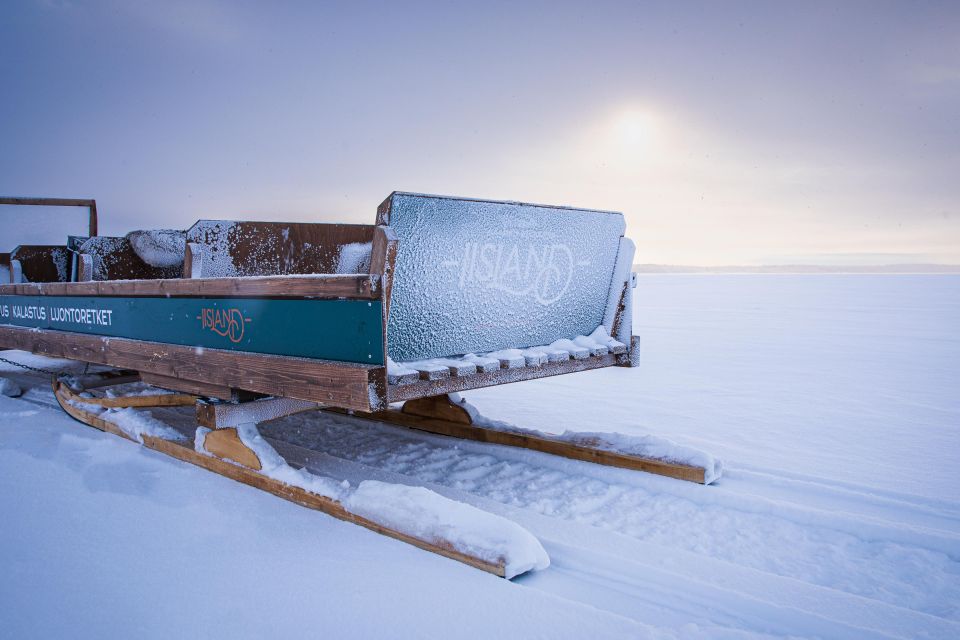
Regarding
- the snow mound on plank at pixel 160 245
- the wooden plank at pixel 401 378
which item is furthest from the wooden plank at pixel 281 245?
the wooden plank at pixel 401 378

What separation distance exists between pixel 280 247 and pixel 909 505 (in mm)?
4742

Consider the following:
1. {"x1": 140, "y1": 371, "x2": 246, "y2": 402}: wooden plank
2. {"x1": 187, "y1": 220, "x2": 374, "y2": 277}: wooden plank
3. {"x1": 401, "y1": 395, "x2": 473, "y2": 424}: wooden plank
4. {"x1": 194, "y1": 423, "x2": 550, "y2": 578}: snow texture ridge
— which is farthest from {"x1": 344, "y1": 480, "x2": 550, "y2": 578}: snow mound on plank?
{"x1": 187, "y1": 220, "x2": 374, "y2": 277}: wooden plank

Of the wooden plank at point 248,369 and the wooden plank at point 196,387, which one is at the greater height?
the wooden plank at point 248,369

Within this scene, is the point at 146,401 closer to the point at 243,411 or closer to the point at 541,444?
the point at 243,411

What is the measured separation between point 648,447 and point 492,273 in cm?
149

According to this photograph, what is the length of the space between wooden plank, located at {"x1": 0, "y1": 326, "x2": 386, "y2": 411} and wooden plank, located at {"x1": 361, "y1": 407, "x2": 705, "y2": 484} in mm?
1697

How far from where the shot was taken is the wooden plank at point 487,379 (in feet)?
9.26

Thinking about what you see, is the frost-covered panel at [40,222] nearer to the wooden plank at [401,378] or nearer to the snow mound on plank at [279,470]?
the snow mound on plank at [279,470]

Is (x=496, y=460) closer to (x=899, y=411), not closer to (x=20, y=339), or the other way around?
(x=899, y=411)

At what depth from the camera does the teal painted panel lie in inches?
102

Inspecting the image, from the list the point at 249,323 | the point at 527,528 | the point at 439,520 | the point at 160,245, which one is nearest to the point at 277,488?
the point at 249,323

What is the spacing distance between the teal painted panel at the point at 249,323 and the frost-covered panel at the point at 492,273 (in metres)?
0.41

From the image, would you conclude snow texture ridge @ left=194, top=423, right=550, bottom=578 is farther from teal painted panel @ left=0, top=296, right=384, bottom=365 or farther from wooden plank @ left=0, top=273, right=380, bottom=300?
wooden plank @ left=0, top=273, right=380, bottom=300

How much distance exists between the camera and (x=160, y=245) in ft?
19.2
